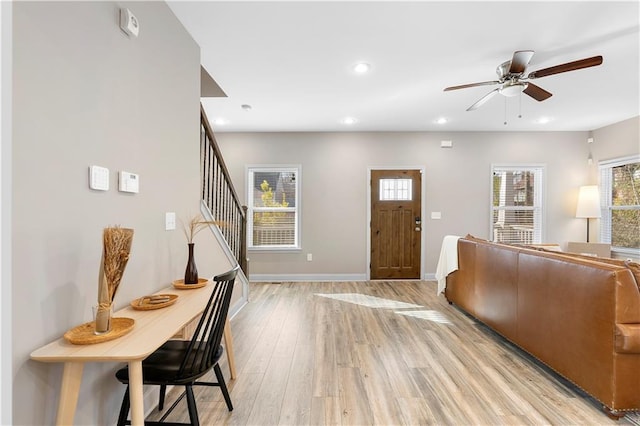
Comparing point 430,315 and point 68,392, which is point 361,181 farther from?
point 68,392

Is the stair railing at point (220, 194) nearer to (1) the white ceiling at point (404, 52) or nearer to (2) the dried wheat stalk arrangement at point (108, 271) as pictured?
(1) the white ceiling at point (404, 52)

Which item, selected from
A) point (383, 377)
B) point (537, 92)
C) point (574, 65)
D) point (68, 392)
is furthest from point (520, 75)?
point (68, 392)

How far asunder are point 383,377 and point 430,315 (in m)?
1.64

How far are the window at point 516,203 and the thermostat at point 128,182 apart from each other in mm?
5791

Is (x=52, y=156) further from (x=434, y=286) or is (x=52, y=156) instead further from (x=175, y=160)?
(x=434, y=286)

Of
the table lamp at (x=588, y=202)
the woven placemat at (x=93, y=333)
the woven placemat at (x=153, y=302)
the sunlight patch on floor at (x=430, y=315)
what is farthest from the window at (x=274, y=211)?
the table lamp at (x=588, y=202)

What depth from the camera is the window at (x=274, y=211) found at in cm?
571

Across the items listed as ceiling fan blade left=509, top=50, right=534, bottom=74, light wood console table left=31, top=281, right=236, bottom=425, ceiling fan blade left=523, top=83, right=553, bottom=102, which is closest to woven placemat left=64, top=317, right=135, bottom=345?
light wood console table left=31, top=281, right=236, bottom=425

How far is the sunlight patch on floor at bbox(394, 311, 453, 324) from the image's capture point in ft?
11.5

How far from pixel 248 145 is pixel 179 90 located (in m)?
3.31

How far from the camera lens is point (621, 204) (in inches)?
201

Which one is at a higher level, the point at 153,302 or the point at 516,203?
the point at 516,203

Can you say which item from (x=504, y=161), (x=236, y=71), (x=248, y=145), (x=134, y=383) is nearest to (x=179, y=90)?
(x=236, y=71)

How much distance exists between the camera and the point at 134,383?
3.92 ft
